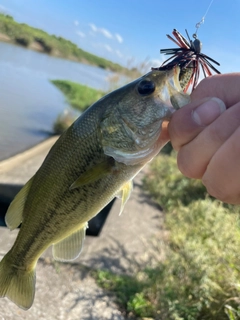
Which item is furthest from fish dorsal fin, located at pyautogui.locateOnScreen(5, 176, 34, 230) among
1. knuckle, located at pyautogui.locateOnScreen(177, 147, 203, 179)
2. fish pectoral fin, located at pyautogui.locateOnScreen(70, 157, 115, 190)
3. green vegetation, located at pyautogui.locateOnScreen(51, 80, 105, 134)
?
green vegetation, located at pyautogui.locateOnScreen(51, 80, 105, 134)

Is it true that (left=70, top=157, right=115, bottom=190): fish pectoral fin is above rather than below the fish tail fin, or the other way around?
above

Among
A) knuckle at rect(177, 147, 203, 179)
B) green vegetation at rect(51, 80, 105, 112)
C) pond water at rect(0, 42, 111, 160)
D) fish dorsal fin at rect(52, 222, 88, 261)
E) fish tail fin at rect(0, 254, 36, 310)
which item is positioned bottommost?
green vegetation at rect(51, 80, 105, 112)

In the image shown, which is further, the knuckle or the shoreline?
the shoreline

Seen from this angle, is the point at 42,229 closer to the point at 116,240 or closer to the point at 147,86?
the point at 147,86

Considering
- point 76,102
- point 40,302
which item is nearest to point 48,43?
point 76,102

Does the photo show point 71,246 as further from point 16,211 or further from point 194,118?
point 194,118

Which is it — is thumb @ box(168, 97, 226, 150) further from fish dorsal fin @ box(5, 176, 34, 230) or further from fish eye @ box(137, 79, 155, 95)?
fish dorsal fin @ box(5, 176, 34, 230)

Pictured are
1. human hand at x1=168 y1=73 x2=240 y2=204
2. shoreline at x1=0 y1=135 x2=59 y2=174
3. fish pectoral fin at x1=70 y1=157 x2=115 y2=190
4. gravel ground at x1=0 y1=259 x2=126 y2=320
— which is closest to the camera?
human hand at x1=168 y1=73 x2=240 y2=204
